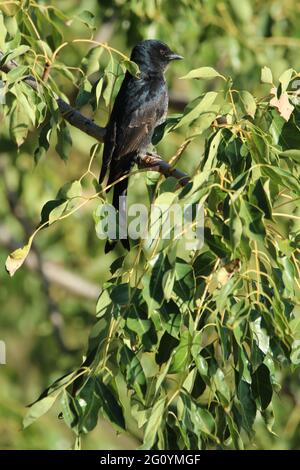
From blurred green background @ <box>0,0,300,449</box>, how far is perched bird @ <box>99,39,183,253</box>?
13 centimetres

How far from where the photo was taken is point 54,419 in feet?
33.1

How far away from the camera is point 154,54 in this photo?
656cm

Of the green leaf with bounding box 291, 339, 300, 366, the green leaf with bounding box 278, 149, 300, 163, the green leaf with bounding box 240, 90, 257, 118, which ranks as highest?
the green leaf with bounding box 240, 90, 257, 118

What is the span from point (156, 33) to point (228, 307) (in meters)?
3.33

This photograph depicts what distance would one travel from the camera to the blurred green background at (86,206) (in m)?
6.72

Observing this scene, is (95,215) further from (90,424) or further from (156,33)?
(156,33)

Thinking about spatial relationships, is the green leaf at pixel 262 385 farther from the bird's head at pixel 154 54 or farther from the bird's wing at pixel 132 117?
the bird's head at pixel 154 54

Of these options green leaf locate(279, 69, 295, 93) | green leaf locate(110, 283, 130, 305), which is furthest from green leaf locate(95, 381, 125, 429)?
green leaf locate(279, 69, 295, 93)

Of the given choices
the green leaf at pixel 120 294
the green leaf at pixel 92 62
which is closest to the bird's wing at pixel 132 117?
the green leaf at pixel 92 62

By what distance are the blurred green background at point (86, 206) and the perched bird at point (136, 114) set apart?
0.13 m

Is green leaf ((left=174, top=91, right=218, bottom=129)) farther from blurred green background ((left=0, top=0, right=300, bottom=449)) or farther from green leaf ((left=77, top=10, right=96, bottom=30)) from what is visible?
blurred green background ((left=0, top=0, right=300, bottom=449))

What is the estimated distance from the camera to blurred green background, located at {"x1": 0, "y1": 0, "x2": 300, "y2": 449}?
22.0 feet

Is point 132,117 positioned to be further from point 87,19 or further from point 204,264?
point 204,264
